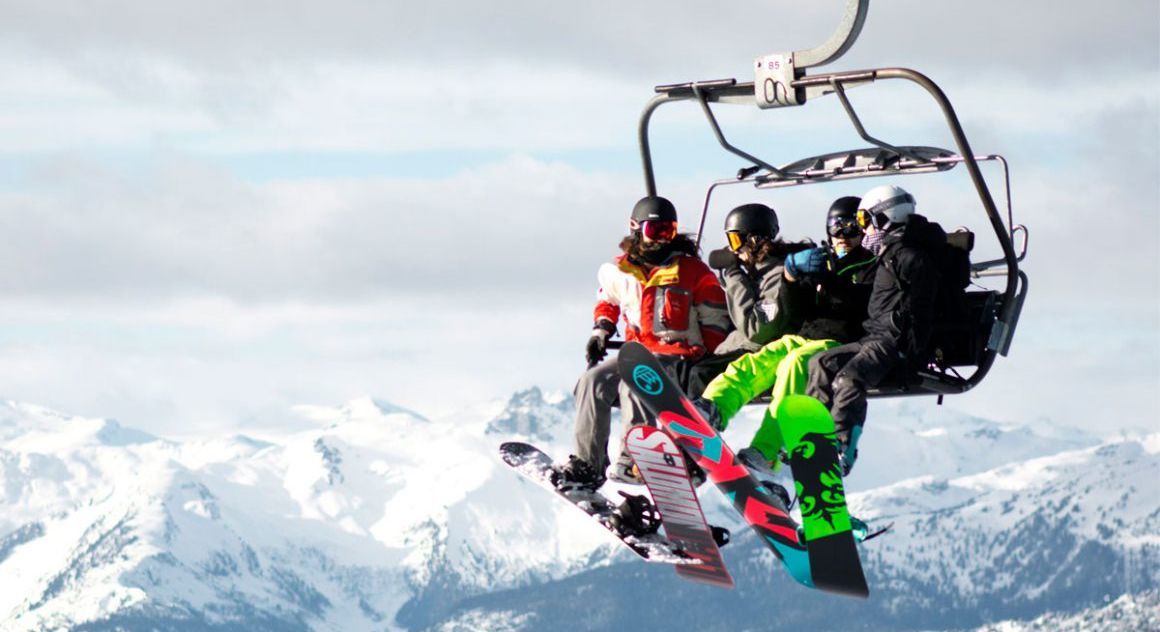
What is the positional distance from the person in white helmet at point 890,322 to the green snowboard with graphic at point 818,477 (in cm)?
26

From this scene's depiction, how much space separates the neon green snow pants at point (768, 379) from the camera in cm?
1841

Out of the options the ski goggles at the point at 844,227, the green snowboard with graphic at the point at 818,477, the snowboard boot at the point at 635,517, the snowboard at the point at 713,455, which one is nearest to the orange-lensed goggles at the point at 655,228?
the snowboard at the point at 713,455

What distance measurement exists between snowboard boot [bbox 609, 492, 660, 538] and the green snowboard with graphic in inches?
82.0

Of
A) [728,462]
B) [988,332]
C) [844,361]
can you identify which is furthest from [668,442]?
[988,332]

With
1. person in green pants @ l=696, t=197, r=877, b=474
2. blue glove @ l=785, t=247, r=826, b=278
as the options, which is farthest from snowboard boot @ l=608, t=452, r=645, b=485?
blue glove @ l=785, t=247, r=826, b=278

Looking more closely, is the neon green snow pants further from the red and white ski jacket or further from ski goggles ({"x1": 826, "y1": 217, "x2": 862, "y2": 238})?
ski goggles ({"x1": 826, "y1": 217, "x2": 862, "y2": 238})

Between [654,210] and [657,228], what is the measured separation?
0.18 metres

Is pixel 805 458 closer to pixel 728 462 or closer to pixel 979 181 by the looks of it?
pixel 728 462

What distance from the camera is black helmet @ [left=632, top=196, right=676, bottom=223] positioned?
18875 millimetres

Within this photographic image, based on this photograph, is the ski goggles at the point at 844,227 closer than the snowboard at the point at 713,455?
No

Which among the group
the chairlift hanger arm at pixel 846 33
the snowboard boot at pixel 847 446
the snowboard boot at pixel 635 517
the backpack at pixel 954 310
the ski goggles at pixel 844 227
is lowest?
the snowboard boot at pixel 635 517

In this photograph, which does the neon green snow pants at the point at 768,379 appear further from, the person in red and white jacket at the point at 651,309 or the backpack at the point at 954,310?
the backpack at the point at 954,310

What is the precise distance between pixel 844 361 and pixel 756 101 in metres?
2.50

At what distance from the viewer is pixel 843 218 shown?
60.7 ft
